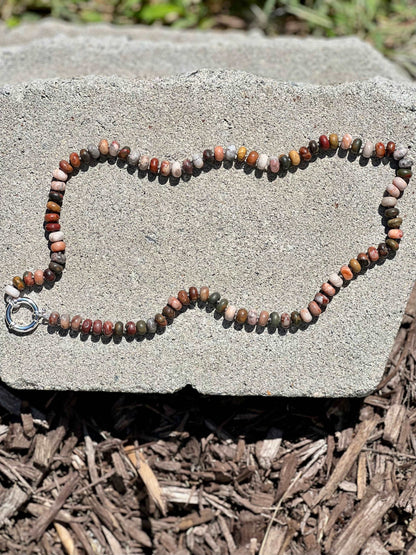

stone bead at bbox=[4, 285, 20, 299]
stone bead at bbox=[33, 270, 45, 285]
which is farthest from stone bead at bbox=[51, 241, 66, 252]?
stone bead at bbox=[4, 285, 20, 299]

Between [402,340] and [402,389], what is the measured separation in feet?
0.85

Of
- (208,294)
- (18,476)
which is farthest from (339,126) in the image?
(18,476)

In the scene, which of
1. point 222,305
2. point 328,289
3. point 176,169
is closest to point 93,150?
point 176,169

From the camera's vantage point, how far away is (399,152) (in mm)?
3098

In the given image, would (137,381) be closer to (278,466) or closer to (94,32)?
(278,466)

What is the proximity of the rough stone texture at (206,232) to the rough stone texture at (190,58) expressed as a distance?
1.29 feet

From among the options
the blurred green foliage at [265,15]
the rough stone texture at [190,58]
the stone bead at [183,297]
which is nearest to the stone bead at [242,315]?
the stone bead at [183,297]

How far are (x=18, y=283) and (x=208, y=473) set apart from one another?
4.43 ft

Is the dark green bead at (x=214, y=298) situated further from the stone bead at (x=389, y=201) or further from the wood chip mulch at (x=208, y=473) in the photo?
the stone bead at (x=389, y=201)

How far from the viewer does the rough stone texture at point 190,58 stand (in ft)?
11.6

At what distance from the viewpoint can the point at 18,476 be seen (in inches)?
129

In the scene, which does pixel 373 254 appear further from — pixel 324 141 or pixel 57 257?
pixel 57 257

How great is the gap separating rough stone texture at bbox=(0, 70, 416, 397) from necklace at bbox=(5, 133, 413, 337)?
5 cm

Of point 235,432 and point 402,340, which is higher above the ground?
point 402,340
